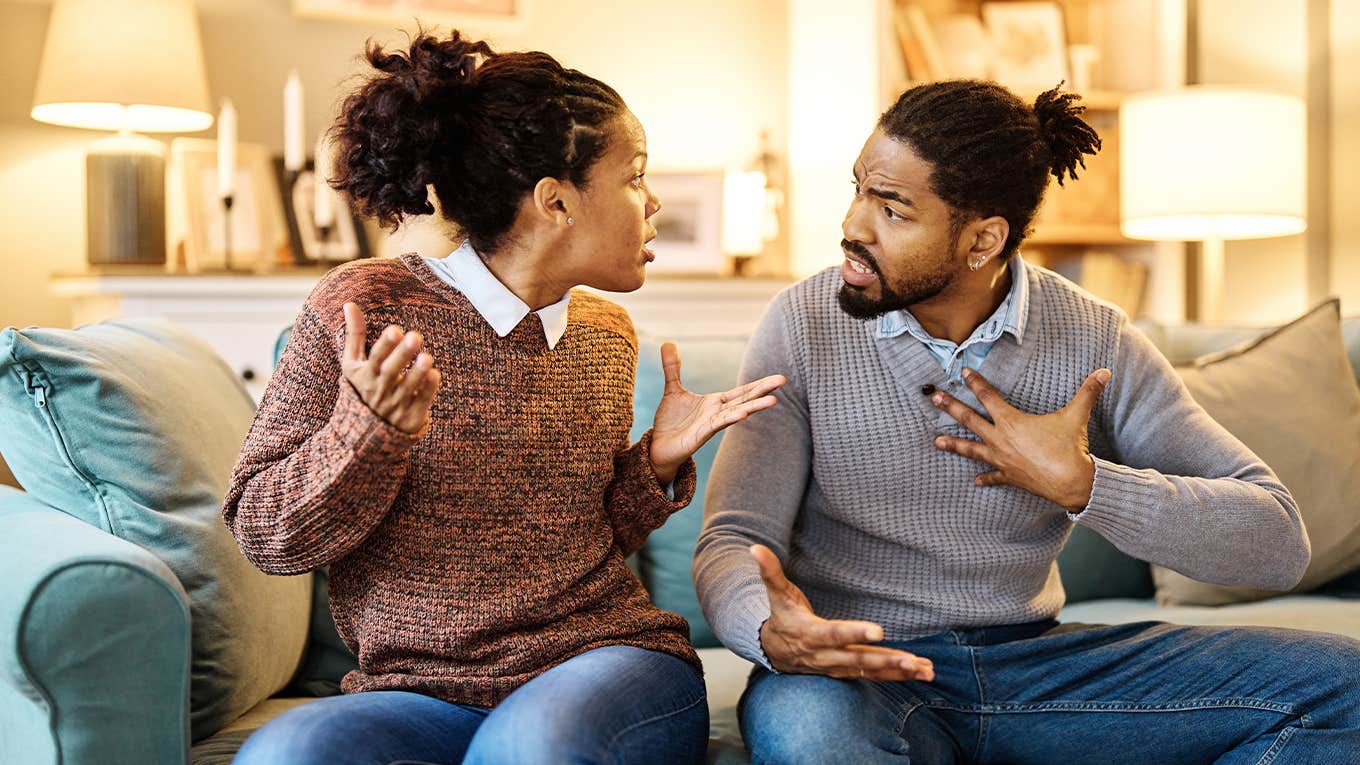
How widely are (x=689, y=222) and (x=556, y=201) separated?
1.98 metres

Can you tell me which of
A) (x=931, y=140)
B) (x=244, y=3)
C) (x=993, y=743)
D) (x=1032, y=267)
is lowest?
(x=993, y=743)

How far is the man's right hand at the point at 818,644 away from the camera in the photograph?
3.83 ft

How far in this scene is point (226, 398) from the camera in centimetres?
166

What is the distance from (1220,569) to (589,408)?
2.35 feet

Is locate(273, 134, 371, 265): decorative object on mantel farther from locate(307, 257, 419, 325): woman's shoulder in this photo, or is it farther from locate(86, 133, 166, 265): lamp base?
locate(307, 257, 419, 325): woman's shoulder

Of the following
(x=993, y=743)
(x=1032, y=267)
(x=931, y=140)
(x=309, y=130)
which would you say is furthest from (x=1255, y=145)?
(x=309, y=130)

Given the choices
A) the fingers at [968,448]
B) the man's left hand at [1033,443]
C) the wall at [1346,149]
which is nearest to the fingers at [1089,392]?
the man's left hand at [1033,443]

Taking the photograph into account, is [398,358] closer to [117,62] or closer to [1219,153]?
[117,62]

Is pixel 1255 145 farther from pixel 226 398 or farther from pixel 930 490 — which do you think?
pixel 226 398

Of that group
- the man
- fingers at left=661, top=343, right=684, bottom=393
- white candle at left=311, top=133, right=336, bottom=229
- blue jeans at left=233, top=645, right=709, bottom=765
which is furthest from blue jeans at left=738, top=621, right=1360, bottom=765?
white candle at left=311, top=133, right=336, bottom=229

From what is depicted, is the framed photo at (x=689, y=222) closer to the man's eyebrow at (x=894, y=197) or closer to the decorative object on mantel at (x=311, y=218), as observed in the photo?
the decorative object on mantel at (x=311, y=218)

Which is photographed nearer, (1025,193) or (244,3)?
(1025,193)

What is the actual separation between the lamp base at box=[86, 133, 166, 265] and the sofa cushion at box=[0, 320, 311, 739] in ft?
4.71

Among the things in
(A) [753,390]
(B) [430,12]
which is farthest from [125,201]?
(A) [753,390]
